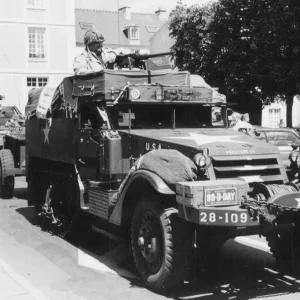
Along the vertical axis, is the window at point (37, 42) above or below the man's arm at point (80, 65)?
above

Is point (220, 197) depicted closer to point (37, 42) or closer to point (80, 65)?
point (80, 65)

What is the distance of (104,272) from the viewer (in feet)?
23.3

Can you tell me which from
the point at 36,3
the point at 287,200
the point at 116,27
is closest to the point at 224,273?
the point at 287,200

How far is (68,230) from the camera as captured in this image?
877 cm

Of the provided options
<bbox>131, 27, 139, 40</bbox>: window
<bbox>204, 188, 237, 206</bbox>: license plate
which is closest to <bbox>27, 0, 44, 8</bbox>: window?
<bbox>131, 27, 139, 40</bbox>: window

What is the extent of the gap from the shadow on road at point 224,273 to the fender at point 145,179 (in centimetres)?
72

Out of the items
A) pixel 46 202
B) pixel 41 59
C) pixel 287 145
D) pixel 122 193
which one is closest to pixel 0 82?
pixel 41 59

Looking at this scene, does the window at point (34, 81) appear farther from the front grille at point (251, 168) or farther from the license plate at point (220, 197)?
the license plate at point (220, 197)

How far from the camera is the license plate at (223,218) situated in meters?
5.53

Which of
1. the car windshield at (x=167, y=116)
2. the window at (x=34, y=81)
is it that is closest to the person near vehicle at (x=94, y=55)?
the car windshield at (x=167, y=116)

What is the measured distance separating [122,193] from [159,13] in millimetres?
57600

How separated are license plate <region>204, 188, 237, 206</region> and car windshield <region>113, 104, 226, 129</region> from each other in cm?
219

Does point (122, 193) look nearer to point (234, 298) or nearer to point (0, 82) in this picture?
point (234, 298)

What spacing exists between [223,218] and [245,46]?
21341 millimetres
